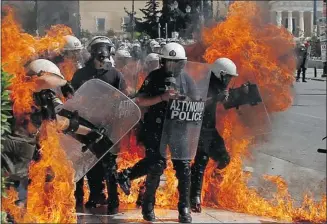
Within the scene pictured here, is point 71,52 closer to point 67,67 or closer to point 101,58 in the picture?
point 67,67

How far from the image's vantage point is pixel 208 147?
572cm

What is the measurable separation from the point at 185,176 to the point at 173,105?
0.61 metres

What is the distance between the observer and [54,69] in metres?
4.12

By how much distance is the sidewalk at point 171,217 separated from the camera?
211 inches

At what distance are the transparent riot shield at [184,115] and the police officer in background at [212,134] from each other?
0.32 m

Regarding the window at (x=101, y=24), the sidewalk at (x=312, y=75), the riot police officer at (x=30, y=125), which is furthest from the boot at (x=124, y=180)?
the window at (x=101, y=24)

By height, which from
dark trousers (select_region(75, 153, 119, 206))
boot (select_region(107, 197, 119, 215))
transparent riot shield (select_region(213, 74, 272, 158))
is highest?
transparent riot shield (select_region(213, 74, 272, 158))

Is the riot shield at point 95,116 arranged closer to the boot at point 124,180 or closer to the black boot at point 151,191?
the black boot at point 151,191

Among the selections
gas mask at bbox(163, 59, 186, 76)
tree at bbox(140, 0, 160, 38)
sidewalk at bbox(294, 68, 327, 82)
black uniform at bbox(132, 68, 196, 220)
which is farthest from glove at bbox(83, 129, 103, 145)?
tree at bbox(140, 0, 160, 38)

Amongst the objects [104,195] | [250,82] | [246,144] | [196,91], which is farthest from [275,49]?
[104,195]

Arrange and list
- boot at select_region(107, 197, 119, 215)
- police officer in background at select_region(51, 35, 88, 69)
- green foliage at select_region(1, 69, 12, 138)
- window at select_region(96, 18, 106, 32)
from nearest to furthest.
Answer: green foliage at select_region(1, 69, 12, 138) → boot at select_region(107, 197, 119, 215) → police officer in background at select_region(51, 35, 88, 69) → window at select_region(96, 18, 106, 32)

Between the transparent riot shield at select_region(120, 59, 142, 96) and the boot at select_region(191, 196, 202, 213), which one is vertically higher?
the transparent riot shield at select_region(120, 59, 142, 96)

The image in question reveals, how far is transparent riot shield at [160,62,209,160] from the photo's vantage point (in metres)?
5.07

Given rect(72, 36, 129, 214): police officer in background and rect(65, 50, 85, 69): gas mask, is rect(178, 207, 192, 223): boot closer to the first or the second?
rect(72, 36, 129, 214): police officer in background
